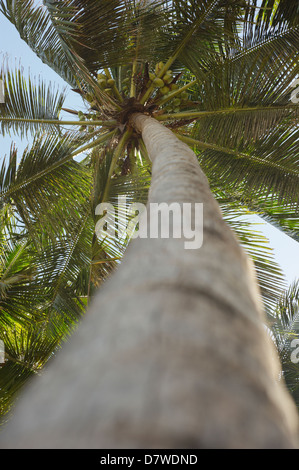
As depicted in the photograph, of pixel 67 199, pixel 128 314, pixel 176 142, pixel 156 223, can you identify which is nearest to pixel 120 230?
pixel 67 199

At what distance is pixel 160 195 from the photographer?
1.42 metres

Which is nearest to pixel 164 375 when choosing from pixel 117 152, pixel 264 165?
pixel 117 152

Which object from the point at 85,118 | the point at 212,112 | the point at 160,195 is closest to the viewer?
the point at 160,195

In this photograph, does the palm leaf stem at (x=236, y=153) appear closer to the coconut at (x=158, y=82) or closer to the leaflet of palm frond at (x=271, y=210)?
the leaflet of palm frond at (x=271, y=210)

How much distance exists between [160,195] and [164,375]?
0.90 meters

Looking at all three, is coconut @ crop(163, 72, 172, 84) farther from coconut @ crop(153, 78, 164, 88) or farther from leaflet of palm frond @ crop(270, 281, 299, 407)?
leaflet of palm frond @ crop(270, 281, 299, 407)

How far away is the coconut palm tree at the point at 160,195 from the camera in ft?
1.79

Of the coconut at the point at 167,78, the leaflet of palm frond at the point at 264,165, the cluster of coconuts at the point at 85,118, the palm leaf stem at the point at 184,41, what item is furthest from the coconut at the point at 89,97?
the leaflet of palm frond at the point at 264,165

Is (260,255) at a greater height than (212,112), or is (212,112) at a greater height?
(212,112)

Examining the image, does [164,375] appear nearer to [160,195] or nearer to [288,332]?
[160,195]

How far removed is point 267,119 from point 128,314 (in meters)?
3.93

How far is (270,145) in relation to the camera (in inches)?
176

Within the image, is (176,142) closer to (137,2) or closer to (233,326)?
(233,326)

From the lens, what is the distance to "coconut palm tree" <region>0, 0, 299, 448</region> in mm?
547
